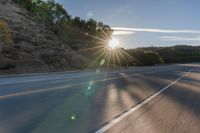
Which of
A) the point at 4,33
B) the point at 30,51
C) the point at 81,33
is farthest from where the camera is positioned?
the point at 81,33

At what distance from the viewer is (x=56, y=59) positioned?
167 feet

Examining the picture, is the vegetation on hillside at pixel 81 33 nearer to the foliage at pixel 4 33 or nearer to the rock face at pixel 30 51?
the rock face at pixel 30 51

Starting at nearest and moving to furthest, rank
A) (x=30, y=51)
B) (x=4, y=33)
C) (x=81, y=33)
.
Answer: (x=4, y=33) → (x=30, y=51) → (x=81, y=33)

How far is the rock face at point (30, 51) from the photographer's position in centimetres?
4198

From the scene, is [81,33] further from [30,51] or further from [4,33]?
[4,33]

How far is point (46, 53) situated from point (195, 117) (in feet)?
141

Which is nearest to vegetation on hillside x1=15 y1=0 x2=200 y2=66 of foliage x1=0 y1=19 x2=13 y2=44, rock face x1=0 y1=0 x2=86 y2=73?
rock face x1=0 y1=0 x2=86 y2=73

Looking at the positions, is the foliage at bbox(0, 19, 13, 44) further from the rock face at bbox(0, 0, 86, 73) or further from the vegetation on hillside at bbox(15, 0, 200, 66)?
the vegetation on hillside at bbox(15, 0, 200, 66)

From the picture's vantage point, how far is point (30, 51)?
48500 millimetres

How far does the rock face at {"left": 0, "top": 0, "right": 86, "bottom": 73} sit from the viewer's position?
42.0 m

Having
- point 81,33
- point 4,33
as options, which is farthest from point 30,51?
point 81,33

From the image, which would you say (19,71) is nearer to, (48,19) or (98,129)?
(98,129)

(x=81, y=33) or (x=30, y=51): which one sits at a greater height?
(x=81, y=33)

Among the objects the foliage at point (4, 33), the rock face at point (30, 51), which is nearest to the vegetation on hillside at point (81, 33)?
the rock face at point (30, 51)
